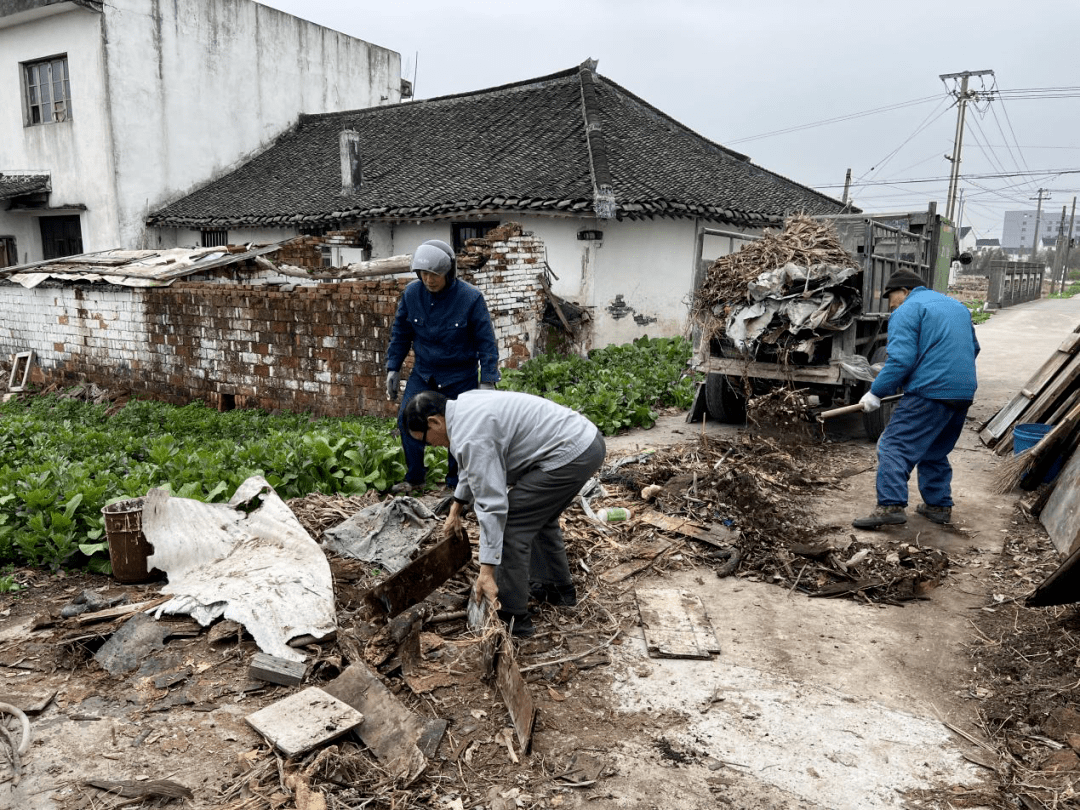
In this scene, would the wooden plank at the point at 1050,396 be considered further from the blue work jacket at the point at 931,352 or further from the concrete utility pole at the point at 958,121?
the concrete utility pole at the point at 958,121

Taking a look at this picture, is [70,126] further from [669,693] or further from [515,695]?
[669,693]

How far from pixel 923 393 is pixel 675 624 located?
8.37ft

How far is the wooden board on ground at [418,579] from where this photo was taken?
12.6ft

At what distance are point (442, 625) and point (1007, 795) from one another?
256 cm

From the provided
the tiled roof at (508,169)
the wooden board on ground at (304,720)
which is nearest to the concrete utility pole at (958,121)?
the tiled roof at (508,169)

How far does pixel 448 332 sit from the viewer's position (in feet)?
18.2

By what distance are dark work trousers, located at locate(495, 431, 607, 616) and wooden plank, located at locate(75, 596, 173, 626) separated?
1.84 meters

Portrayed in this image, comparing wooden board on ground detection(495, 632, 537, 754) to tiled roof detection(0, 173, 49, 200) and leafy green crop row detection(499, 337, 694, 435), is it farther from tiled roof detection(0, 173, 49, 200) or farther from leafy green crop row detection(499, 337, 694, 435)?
tiled roof detection(0, 173, 49, 200)

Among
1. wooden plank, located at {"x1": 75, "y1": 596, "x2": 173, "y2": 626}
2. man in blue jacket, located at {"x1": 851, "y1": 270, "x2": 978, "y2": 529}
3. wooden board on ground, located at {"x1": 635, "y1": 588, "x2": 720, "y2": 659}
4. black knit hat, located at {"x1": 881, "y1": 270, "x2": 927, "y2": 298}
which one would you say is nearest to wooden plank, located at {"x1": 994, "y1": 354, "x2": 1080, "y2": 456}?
man in blue jacket, located at {"x1": 851, "y1": 270, "x2": 978, "y2": 529}

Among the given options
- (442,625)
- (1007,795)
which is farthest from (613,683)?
(1007,795)

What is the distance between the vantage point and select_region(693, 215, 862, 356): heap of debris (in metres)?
6.86

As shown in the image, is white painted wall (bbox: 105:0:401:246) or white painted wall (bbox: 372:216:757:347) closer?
white painted wall (bbox: 372:216:757:347)

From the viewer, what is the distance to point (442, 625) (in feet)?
13.2

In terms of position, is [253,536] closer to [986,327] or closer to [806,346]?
[806,346]
